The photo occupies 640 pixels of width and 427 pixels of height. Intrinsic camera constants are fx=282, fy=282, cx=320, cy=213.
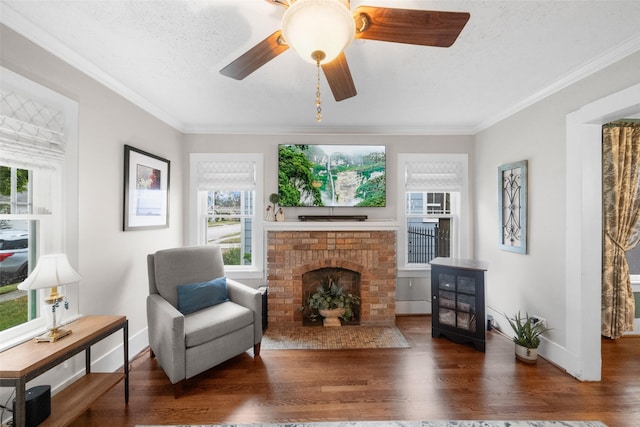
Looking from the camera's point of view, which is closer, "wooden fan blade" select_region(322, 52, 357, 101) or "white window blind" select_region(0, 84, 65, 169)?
"wooden fan blade" select_region(322, 52, 357, 101)

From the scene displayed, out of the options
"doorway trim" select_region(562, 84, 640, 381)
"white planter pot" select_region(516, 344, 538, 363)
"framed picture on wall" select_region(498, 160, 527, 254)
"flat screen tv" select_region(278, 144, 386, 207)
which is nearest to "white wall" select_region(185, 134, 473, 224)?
"flat screen tv" select_region(278, 144, 386, 207)

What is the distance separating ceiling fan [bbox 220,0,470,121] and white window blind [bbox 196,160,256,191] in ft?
7.98

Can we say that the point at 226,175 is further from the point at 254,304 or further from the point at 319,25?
the point at 319,25

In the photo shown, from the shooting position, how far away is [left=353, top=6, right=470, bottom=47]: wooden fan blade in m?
1.12

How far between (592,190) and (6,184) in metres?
4.18

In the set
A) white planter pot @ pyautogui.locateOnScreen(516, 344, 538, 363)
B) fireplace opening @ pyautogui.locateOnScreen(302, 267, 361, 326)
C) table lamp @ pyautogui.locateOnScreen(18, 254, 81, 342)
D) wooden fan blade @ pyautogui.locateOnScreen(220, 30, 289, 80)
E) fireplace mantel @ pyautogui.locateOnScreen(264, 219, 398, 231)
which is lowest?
white planter pot @ pyautogui.locateOnScreen(516, 344, 538, 363)

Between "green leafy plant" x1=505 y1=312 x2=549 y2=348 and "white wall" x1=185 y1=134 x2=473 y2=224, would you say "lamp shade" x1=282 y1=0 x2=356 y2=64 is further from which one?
"green leafy plant" x1=505 y1=312 x2=549 y2=348

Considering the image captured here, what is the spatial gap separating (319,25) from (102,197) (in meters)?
2.30

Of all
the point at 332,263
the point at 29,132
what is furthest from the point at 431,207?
the point at 29,132

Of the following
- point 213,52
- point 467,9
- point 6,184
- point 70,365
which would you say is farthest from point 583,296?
point 6,184

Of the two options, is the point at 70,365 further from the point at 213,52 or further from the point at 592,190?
the point at 592,190

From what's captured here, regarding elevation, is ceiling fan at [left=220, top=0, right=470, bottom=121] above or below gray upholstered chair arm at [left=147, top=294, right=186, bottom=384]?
above

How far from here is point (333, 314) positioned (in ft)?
11.3

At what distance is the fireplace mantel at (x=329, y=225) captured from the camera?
136 inches
